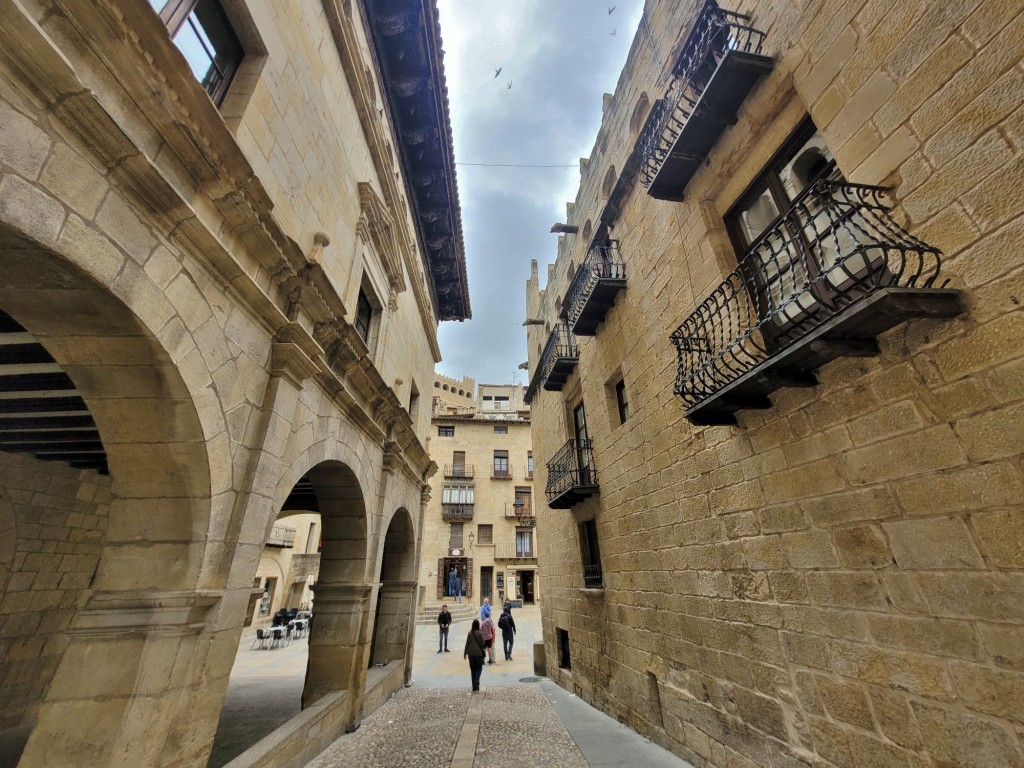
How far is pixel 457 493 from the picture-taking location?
27234mm

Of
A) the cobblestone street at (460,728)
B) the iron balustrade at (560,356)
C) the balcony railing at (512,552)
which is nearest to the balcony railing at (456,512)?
the balcony railing at (512,552)

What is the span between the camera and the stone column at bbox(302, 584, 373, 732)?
5.75 metres

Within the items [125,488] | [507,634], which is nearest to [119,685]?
[125,488]

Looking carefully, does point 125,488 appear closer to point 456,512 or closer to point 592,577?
point 592,577

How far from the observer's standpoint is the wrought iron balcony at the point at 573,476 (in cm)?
728

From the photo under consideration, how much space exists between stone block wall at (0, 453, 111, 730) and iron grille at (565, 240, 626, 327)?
319 inches

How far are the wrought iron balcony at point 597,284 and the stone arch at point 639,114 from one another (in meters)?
1.72

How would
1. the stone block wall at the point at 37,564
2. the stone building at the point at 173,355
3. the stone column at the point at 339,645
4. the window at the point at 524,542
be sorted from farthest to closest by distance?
the window at the point at 524,542, the stone column at the point at 339,645, the stone block wall at the point at 37,564, the stone building at the point at 173,355

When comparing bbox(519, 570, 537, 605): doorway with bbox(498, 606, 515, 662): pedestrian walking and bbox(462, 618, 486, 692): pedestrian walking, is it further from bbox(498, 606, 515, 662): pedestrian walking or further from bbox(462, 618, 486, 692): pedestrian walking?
bbox(462, 618, 486, 692): pedestrian walking

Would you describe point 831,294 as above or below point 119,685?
above

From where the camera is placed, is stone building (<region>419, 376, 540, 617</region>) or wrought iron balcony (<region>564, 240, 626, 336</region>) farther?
stone building (<region>419, 376, 540, 617</region>)

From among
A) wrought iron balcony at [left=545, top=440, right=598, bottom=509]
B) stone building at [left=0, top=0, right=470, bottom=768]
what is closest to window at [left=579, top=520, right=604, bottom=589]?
wrought iron balcony at [left=545, top=440, right=598, bottom=509]

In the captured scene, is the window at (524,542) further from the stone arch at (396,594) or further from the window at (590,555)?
the window at (590,555)

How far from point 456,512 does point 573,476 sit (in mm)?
20436
